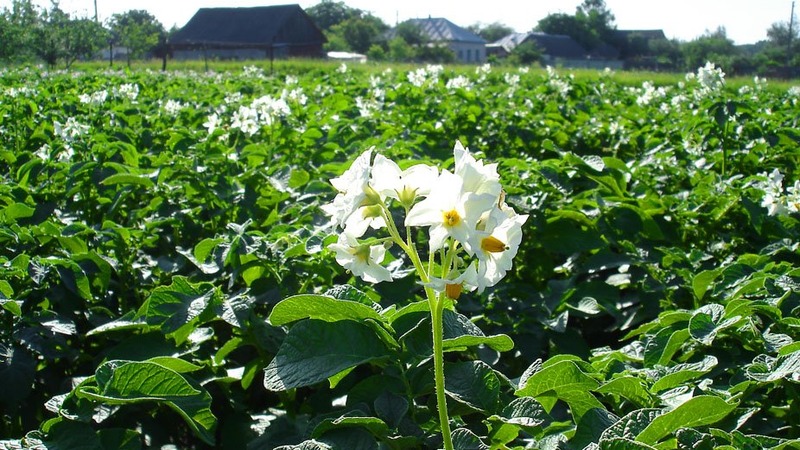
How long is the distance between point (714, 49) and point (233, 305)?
282 ft

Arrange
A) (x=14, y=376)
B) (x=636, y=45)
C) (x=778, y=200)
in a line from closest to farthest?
(x=14, y=376) → (x=778, y=200) → (x=636, y=45)

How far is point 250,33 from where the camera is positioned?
62.7 metres

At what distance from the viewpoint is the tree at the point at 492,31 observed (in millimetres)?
126062

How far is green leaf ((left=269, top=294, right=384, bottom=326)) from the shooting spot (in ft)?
4.42

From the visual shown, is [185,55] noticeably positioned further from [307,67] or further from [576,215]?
[576,215]

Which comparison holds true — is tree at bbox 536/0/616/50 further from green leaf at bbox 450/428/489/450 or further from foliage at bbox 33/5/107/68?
green leaf at bbox 450/428/489/450

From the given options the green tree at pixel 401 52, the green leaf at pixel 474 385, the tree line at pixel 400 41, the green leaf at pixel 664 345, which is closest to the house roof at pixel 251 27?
the tree line at pixel 400 41

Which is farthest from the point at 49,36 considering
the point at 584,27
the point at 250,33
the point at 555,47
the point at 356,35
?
the point at 584,27

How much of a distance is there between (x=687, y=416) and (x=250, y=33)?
6444 centimetres

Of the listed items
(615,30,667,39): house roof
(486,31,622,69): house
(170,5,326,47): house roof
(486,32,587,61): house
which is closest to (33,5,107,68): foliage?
(170,5,326,47): house roof

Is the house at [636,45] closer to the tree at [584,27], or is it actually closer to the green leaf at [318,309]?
the tree at [584,27]

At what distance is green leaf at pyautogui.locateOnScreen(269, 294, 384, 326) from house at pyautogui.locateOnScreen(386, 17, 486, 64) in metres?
90.2

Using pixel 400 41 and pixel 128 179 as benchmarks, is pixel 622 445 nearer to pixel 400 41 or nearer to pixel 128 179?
pixel 128 179

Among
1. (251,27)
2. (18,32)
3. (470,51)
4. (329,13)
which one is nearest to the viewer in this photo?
(18,32)
